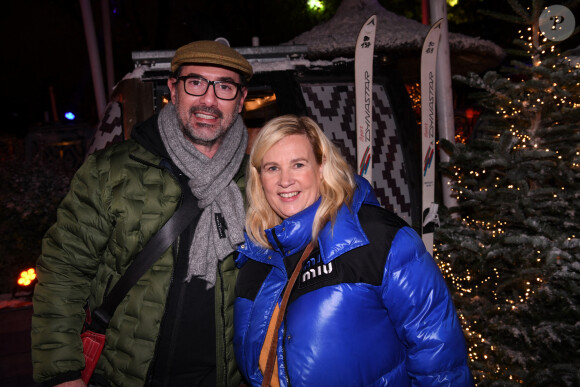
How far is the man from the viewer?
187 cm

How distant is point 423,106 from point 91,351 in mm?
3667

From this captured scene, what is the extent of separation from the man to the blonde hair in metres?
0.13

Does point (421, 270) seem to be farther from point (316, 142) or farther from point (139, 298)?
point (139, 298)

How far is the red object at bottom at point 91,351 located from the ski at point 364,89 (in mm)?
2777

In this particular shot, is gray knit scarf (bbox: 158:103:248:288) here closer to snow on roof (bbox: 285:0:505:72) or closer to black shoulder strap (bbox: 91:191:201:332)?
black shoulder strap (bbox: 91:191:201:332)

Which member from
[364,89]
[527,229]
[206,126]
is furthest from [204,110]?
[527,229]

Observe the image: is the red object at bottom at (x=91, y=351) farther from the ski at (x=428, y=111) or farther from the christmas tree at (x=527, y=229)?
the ski at (x=428, y=111)

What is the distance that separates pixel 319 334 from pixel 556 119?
2.64 metres

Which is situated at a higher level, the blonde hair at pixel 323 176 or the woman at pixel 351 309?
the blonde hair at pixel 323 176

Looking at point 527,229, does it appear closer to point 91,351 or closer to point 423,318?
point 423,318

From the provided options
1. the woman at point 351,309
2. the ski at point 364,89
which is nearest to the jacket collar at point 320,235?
the woman at point 351,309

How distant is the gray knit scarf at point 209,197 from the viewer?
1.98 metres

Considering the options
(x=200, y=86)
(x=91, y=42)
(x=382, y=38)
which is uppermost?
(x=91, y=42)

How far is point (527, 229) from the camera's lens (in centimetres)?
296
